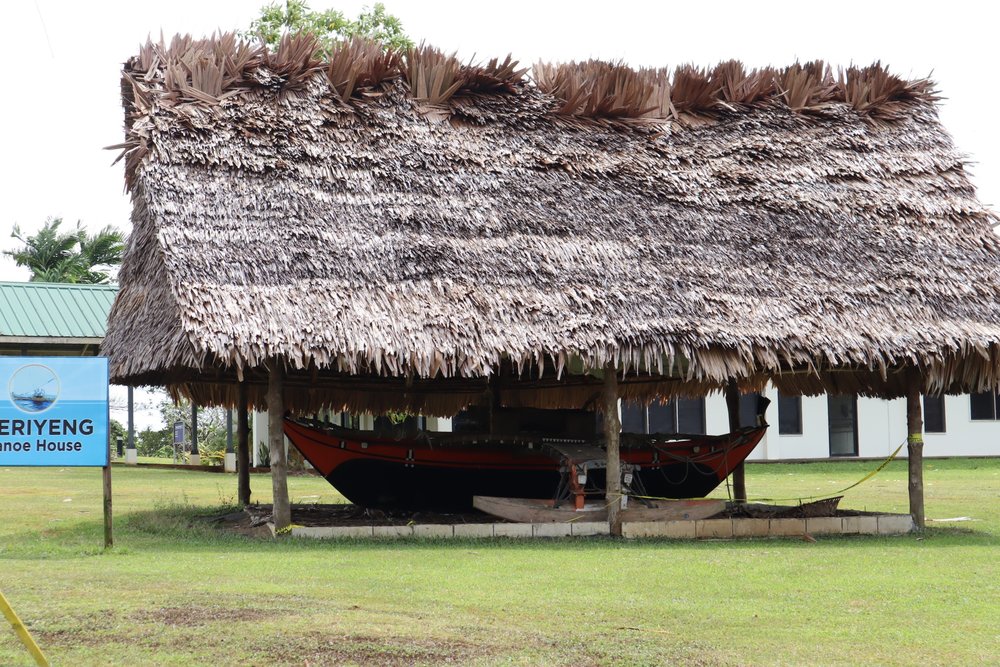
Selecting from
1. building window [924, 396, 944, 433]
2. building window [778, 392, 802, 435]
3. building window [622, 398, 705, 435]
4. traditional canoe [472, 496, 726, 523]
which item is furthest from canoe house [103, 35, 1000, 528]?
building window [924, 396, 944, 433]

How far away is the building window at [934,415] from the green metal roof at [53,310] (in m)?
21.3

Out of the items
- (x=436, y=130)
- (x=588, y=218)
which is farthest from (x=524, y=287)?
(x=436, y=130)

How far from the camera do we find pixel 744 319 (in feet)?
40.9

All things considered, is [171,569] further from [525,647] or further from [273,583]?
[525,647]

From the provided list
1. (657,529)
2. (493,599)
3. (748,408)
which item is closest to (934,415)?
(748,408)

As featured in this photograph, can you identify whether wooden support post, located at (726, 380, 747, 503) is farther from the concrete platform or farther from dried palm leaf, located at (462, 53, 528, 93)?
dried palm leaf, located at (462, 53, 528, 93)

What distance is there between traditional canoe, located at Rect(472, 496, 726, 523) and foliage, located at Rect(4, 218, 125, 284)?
26203mm

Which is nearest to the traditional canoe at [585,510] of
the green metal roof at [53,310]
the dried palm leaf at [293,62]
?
the dried palm leaf at [293,62]

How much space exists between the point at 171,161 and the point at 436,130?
131 inches

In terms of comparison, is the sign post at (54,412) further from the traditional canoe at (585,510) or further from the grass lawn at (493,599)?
the traditional canoe at (585,510)

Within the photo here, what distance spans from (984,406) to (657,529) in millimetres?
22217

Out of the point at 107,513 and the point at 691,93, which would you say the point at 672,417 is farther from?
the point at 107,513

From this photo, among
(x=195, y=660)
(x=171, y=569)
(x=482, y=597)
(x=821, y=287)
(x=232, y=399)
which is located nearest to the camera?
(x=195, y=660)

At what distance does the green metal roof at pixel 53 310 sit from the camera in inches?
1008
